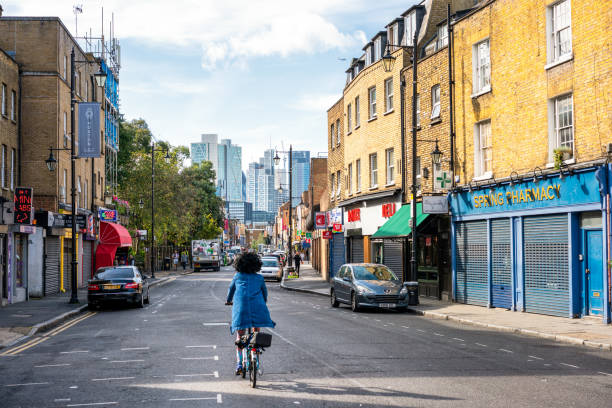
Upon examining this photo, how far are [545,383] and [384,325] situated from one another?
27.3ft

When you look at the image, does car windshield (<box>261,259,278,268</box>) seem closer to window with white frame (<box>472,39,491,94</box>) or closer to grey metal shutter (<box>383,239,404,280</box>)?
grey metal shutter (<box>383,239,404,280</box>)

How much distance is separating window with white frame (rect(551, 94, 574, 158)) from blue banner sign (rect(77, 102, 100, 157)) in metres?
19.0

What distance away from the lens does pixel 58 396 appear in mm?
8656

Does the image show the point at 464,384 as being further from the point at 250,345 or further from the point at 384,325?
the point at 384,325

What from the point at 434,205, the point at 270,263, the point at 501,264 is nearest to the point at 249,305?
the point at 501,264

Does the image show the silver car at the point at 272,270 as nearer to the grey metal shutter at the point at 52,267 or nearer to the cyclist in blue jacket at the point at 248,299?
the grey metal shutter at the point at 52,267

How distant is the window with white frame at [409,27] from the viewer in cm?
3125

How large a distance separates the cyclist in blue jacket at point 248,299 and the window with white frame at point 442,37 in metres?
19.5

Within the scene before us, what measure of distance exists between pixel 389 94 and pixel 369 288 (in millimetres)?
13334

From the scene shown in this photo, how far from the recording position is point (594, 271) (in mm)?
17141

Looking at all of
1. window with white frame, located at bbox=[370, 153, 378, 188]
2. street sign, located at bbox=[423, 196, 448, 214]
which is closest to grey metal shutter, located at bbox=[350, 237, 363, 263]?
window with white frame, located at bbox=[370, 153, 378, 188]

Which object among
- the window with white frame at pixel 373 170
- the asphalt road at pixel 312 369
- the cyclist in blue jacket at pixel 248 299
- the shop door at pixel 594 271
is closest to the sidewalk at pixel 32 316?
the asphalt road at pixel 312 369

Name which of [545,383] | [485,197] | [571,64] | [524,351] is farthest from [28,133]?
Result: [545,383]

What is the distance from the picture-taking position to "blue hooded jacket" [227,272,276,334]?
9227 millimetres
